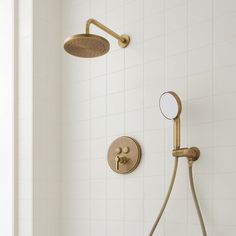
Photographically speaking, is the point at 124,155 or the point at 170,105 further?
the point at 124,155

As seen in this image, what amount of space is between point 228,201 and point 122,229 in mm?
577

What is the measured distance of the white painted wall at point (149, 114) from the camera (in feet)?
5.74

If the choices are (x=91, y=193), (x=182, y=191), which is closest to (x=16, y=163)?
(x=91, y=193)

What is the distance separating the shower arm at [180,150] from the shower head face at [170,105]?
0.03m

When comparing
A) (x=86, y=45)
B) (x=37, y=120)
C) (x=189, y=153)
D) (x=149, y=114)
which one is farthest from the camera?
(x=37, y=120)

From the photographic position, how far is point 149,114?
201 centimetres

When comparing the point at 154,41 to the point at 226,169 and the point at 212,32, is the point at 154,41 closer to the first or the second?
the point at 212,32

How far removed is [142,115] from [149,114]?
0.04 m

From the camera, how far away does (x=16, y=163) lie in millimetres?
2367

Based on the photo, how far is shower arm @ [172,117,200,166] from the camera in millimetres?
1754

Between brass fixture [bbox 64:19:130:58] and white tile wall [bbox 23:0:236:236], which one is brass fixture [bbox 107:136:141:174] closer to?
white tile wall [bbox 23:0:236:236]

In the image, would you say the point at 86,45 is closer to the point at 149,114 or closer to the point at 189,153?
the point at 149,114
